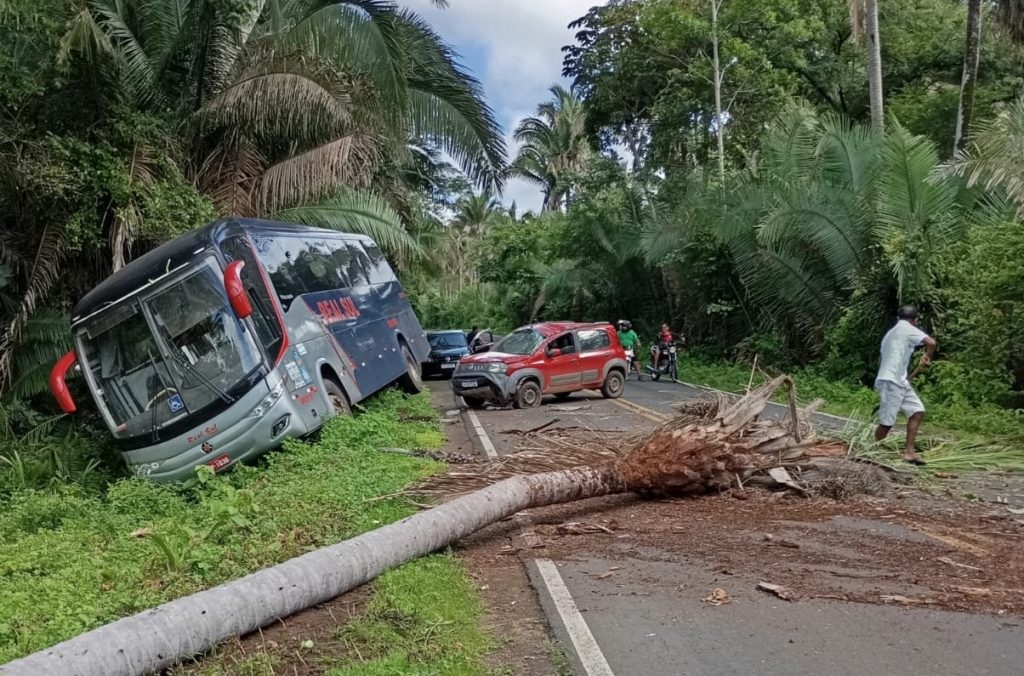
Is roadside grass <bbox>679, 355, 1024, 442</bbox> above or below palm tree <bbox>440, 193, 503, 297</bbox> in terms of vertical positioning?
below

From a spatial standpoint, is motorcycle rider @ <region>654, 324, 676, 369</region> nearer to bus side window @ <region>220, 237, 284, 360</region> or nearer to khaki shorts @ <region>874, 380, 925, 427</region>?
bus side window @ <region>220, 237, 284, 360</region>

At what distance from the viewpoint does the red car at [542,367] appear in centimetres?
1641

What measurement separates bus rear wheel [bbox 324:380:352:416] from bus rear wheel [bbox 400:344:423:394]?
14.8 ft

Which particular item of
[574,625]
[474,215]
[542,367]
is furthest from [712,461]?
[474,215]

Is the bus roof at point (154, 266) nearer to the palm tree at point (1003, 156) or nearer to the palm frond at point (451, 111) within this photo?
the palm frond at point (451, 111)

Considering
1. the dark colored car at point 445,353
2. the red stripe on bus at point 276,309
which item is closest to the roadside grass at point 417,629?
the red stripe on bus at point 276,309

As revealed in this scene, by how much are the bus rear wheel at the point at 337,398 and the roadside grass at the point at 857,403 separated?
5.98 metres

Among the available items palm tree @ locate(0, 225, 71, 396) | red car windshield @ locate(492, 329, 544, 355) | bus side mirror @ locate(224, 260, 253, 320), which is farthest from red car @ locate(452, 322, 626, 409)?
palm tree @ locate(0, 225, 71, 396)

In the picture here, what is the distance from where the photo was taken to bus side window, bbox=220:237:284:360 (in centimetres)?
1155

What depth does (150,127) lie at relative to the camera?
598 inches

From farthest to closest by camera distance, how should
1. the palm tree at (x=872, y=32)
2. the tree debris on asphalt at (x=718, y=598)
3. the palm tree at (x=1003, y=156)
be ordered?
1. the palm tree at (x=872, y=32)
2. the palm tree at (x=1003, y=156)
3. the tree debris on asphalt at (x=718, y=598)

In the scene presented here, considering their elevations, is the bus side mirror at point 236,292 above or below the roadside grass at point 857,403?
above

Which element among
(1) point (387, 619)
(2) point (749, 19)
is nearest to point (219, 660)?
(1) point (387, 619)

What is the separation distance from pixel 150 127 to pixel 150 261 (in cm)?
471
